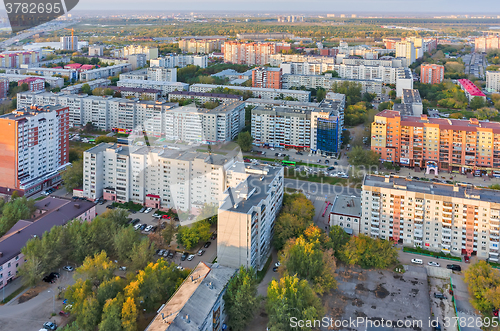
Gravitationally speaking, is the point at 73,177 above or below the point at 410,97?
below

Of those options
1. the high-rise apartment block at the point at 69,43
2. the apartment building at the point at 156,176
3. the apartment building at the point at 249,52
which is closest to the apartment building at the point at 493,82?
the apartment building at the point at 249,52

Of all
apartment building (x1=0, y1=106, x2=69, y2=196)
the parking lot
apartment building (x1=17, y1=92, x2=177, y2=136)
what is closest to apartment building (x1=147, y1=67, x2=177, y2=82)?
apartment building (x1=17, y1=92, x2=177, y2=136)

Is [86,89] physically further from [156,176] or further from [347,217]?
[347,217]

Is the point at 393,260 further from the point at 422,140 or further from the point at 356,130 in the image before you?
the point at 356,130

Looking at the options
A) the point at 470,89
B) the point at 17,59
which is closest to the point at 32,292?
the point at 470,89

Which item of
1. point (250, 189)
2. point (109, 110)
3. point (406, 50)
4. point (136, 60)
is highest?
point (406, 50)

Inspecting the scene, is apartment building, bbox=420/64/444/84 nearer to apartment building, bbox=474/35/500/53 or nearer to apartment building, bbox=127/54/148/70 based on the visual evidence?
apartment building, bbox=474/35/500/53
